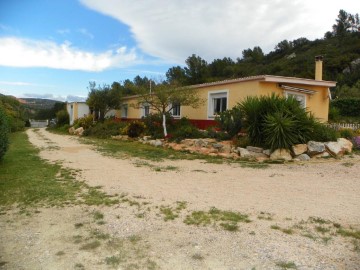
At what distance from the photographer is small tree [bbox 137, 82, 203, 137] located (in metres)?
15.6

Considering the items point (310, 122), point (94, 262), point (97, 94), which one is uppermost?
point (97, 94)

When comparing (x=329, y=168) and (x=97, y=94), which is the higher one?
(x=97, y=94)

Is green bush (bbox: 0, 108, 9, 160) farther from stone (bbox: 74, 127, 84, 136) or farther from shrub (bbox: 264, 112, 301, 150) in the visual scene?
stone (bbox: 74, 127, 84, 136)

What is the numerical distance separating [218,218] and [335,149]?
7703 millimetres

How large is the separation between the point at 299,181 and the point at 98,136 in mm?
15259

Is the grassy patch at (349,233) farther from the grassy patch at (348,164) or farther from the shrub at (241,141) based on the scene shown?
the shrub at (241,141)

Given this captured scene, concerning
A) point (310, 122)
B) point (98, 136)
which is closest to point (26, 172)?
point (310, 122)

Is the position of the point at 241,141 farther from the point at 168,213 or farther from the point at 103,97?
the point at 103,97

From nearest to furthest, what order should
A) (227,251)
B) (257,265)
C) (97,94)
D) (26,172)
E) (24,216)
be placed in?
(257,265), (227,251), (24,216), (26,172), (97,94)

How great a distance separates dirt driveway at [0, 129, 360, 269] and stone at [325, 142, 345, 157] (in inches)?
146

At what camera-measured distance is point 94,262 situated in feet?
10.8

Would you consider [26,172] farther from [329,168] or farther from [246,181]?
[329,168]

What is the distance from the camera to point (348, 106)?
983 inches

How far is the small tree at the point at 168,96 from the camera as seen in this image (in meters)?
15.6
